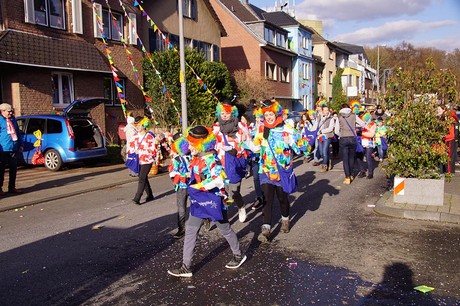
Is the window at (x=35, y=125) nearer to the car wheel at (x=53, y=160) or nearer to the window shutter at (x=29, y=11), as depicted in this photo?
the car wheel at (x=53, y=160)

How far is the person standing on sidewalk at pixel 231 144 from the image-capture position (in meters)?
6.87

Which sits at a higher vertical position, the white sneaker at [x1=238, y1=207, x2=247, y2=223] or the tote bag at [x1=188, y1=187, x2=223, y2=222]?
the tote bag at [x1=188, y1=187, x2=223, y2=222]

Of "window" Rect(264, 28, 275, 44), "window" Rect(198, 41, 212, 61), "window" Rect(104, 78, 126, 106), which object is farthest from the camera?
"window" Rect(264, 28, 275, 44)

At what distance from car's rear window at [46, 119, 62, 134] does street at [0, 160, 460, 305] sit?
5.88 metres

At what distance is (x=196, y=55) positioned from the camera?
76.3 ft

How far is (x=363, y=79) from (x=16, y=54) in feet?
200

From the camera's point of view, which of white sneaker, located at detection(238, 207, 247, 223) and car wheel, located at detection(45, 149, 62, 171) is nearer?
white sneaker, located at detection(238, 207, 247, 223)

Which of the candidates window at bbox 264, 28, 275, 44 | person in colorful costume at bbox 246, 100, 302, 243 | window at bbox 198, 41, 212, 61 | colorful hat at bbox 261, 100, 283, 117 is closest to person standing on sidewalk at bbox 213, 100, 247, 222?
person in colorful costume at bbox 246, 100, 302, 243

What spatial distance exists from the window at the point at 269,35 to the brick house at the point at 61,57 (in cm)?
1641

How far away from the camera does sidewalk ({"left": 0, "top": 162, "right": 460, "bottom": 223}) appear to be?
7.20 m

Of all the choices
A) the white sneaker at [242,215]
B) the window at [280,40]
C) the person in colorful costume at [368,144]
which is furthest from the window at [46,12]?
the window at [280,40]

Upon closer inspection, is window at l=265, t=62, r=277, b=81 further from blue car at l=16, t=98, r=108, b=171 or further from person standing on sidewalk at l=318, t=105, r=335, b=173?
blue car at l=16, t=98, r=108, b=171

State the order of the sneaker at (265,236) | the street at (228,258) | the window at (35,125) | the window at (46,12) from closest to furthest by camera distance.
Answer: the street at (228,258) → the sneaker at (265,236) → the window at (35,125) → the window at (46,12)

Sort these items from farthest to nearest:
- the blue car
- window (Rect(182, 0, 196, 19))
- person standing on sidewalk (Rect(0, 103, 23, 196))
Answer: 1. window (Rect(182, 0, 196, 19))
2. the blue car
3. person standing on sidewalk (Rect(0, 103, 23, 196))
